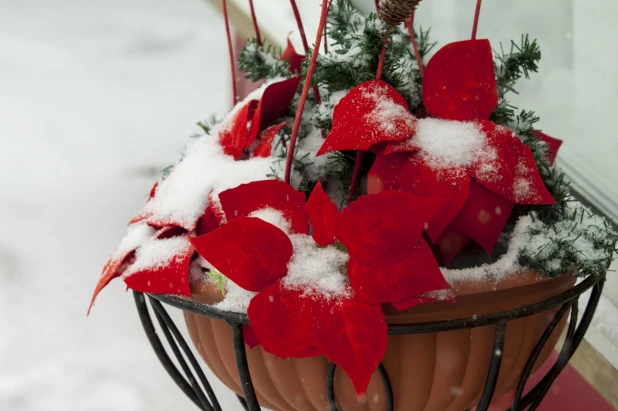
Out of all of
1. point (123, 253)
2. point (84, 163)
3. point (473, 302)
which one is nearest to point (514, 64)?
point (473, 302)

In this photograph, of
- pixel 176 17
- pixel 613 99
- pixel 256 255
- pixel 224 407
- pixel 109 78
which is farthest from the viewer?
pixel 176 17

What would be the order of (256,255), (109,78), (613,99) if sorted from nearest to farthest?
(256,255)
(613,99)
(109,78)

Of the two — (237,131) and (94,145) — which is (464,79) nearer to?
(237,131)

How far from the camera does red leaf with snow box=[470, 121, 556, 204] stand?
13.2 inches

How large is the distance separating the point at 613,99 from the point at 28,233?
3.30ft

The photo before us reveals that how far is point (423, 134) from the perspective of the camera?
0.35 meters

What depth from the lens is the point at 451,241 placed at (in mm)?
345

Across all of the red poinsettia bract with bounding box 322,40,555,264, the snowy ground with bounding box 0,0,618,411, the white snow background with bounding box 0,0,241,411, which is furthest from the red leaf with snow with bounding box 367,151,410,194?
the white snow background with bounding box 0,0,241,411

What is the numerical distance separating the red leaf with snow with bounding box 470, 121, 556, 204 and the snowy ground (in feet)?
0.96

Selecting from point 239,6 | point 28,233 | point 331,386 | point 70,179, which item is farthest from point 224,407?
point 239,6

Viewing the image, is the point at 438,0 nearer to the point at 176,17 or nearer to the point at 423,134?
the point at 423,134

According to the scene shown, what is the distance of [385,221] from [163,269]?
14 cm

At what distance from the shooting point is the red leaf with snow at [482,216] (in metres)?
0.33

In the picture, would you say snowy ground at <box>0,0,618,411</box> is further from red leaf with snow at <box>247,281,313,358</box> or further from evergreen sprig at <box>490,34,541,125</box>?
red leaf with snow at <box>247,281,313,358</box>
